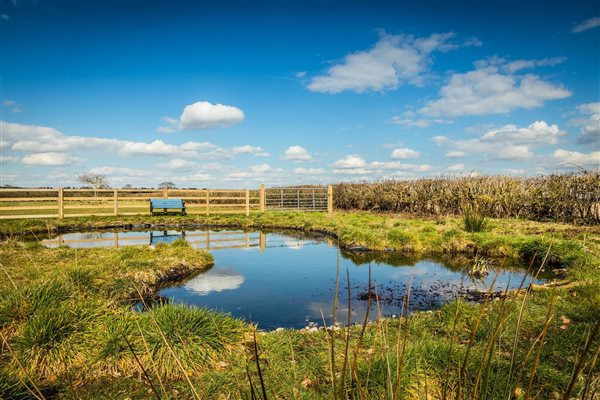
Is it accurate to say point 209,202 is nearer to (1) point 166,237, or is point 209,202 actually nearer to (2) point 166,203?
(2) point 166,203

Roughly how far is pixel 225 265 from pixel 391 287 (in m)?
4.43

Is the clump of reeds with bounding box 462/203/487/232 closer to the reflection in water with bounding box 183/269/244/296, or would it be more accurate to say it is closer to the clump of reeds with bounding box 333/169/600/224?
the clump of reeds with bounding box 333/169/600/224

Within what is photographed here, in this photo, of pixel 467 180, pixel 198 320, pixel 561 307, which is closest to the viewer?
pixel 198 320

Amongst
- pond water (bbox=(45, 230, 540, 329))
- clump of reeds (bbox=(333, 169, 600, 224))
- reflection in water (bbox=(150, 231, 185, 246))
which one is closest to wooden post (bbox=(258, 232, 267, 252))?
pond water (bbox=(45, 230, 540, 329))

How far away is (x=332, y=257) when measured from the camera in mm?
10711

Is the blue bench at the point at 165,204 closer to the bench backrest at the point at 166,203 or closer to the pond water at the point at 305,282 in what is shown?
the bench backrest at the point at 166,203

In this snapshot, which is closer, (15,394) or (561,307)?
(15,394)

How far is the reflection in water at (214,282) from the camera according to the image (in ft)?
24.5

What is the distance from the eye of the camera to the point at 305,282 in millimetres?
8039

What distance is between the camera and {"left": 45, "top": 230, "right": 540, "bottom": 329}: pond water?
6.22m

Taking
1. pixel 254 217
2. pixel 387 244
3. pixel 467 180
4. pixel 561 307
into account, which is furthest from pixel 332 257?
pixel 467 180

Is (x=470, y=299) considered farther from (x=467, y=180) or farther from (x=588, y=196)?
(x=467, y=180)

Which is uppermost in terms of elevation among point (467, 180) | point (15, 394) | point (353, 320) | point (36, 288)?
point (467, 180)

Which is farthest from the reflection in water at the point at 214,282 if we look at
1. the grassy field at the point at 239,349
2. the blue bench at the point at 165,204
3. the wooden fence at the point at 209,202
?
the wooden fence at the point at 209,202
